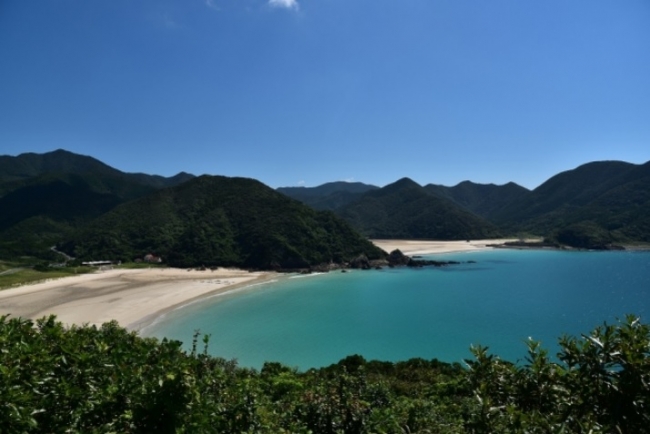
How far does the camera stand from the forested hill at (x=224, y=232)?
8669 centimetres

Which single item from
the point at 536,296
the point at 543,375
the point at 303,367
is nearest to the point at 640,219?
the point at 536,296

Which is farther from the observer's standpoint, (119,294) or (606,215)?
(606,215)

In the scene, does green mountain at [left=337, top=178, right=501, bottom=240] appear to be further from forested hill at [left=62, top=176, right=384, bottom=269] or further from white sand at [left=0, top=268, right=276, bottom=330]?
white sand at [left=0, top=268, right=276, bottom=330]

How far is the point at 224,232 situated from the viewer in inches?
3716

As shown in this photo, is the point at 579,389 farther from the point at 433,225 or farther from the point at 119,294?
the point at 433,225

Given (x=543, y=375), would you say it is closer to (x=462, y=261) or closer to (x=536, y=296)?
(x=536, y=296)

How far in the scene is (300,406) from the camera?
705 centimetres

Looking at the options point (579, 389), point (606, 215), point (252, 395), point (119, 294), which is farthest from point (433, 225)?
point (252, 395)

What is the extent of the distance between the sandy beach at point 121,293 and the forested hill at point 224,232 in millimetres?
7730

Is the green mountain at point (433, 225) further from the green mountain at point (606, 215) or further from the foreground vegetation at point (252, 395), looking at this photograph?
the foreground vegetation at point (252, 395)

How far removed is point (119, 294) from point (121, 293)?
2.50 ft

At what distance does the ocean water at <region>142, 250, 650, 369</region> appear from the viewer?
33.5 m

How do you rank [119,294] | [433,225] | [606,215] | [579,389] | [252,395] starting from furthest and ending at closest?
1. [433,225]
2. [606,215]
3. [119,294]
4. [252,395]
5. [579,389]

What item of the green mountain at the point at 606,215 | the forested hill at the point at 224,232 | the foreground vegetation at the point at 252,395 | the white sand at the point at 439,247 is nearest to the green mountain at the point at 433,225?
the white sand at the point at 439,247
